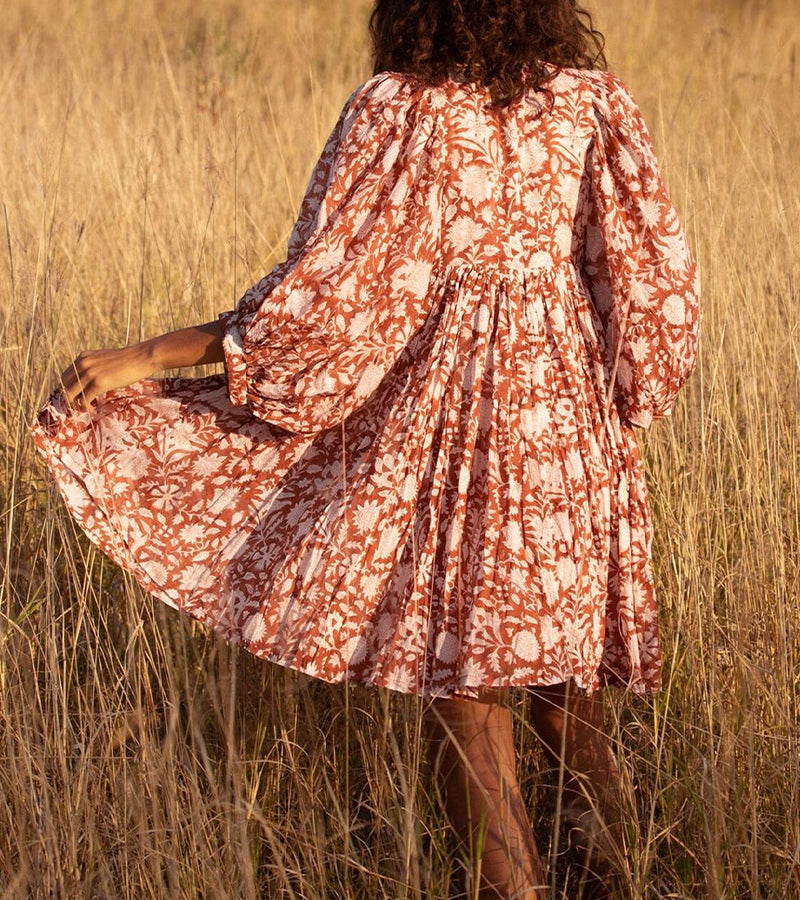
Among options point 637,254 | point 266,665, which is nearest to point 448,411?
point 637,254

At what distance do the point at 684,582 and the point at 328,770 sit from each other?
88cm

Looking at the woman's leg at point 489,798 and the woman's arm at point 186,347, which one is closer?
the woman's leg at point 489,798

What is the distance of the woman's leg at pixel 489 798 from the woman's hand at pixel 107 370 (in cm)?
73

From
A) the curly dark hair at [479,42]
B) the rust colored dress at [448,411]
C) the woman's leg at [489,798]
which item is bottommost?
the woman's leg at [489,798]

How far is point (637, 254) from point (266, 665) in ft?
3.64

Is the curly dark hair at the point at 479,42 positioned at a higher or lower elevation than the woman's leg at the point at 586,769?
higher

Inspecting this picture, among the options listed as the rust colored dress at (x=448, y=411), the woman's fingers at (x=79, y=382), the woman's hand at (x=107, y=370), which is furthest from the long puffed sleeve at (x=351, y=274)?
the woman's fingers at (x=79, y=382)

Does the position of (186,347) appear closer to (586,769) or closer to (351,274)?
(351,274)

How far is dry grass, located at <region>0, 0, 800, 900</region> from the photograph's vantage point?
1.90 m

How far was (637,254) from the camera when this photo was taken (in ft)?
6.50

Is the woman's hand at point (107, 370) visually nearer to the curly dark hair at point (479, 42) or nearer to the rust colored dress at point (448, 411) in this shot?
the rust colored dress at point (448, 411)

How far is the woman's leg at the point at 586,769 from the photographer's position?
201cm

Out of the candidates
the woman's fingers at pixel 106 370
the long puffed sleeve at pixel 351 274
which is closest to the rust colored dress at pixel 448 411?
the long puffed sleeve at pixel 351 274

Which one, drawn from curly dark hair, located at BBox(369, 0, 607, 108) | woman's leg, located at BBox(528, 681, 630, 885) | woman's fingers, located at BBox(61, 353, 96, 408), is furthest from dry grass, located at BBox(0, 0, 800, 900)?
curly dark hair, located at BBox(369, 0, 607, 108)
